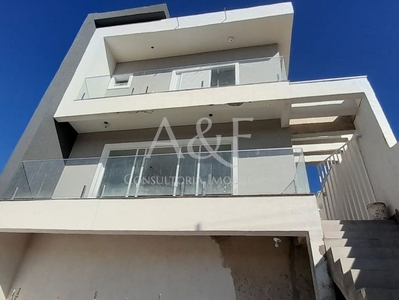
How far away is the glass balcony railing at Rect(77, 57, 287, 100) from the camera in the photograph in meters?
6.79

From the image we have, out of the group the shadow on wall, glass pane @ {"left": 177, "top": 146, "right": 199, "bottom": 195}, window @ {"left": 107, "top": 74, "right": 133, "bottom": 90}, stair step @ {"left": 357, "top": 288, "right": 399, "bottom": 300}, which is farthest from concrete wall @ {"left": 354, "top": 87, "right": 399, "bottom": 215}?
window @ {"left": 107, "top": 74, "right": 133, "bottom": 90}

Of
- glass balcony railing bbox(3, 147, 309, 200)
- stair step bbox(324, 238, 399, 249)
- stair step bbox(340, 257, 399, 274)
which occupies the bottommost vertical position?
stair step bbox(340, 257, 399, 274)

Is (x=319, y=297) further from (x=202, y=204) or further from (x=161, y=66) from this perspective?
(x=161, y=66)

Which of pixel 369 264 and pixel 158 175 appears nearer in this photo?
pixel 369 264

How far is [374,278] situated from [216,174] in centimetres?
288

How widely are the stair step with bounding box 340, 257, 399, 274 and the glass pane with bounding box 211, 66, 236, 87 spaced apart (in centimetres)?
521

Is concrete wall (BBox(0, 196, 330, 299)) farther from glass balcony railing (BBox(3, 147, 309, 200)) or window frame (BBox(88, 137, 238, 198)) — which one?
window frame (BBox(88, 137, 238, 198))

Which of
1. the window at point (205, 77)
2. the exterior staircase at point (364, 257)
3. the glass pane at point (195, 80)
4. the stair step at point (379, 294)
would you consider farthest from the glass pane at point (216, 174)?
the glass pane at point (195, 80)

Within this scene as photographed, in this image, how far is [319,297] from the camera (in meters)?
3.57

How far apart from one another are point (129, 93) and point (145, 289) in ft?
17.4

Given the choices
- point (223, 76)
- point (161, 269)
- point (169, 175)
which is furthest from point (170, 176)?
point (223, 76)

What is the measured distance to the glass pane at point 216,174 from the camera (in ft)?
15.9

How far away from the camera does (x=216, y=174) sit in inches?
197

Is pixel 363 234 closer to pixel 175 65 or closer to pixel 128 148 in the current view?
pixel 128 148
